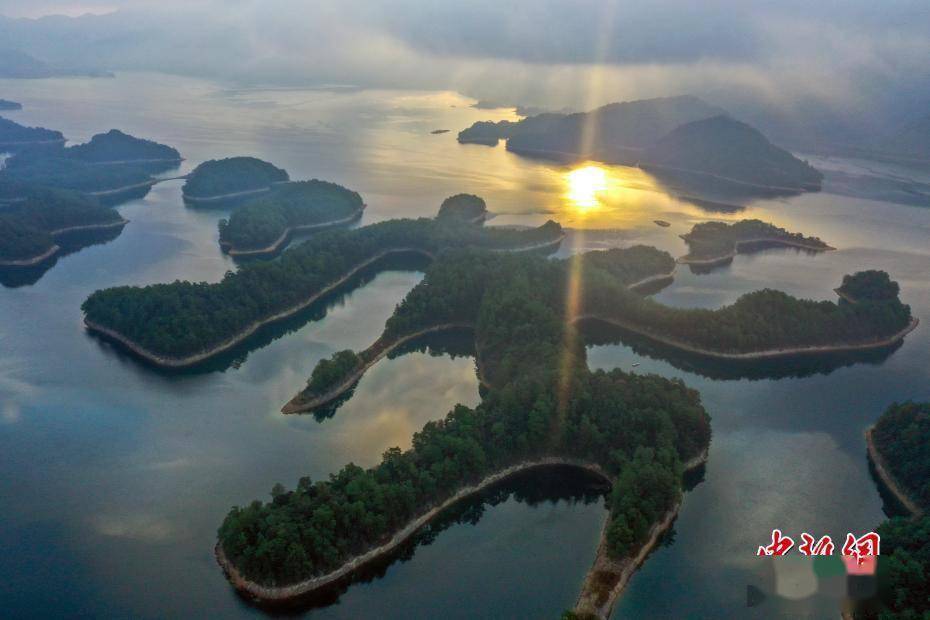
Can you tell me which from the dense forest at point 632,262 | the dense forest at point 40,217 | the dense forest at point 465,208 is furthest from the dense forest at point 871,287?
the dense forest at point 40,217

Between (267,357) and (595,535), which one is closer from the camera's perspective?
(595,535)

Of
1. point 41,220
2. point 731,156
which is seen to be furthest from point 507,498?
point 731,156

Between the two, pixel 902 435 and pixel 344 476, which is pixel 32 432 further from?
pixel 902 435

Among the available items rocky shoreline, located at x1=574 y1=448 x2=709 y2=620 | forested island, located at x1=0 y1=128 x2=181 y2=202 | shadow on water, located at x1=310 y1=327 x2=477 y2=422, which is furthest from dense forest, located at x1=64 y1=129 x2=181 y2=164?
rocky shoreline, located at x1=574 y1=448 x2=709 y2=620

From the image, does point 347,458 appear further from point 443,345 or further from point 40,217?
point 40,217

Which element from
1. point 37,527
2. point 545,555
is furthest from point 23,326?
point 545,555
